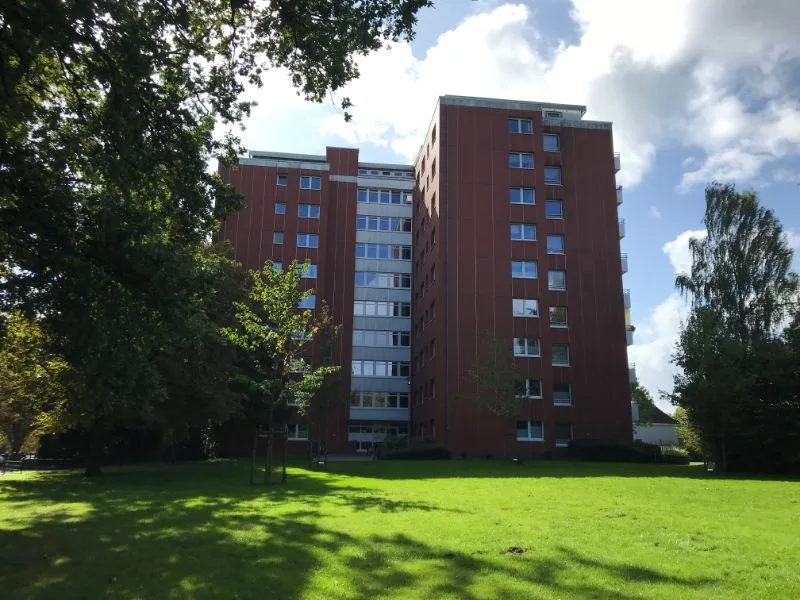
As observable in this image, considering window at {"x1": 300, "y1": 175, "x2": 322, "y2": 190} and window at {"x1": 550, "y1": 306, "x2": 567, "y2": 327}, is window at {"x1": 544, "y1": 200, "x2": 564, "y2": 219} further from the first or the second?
window at {"x1": 300, "y1": 175, "x2": 322, "y2": 190}

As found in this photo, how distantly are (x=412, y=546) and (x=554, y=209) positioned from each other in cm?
4220

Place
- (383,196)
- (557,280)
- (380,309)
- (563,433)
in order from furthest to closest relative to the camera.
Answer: (383,196) < (380,309) < (557,280) < (563,433)

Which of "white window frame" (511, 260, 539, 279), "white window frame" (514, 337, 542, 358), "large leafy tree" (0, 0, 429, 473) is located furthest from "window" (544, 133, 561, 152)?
"large leafy tree" (0, 0, 429, 473)

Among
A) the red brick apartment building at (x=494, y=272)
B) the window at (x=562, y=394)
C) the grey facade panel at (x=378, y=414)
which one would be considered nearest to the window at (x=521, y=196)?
the red brick apartment building at (x=494, y=272)

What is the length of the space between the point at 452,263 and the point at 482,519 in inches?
1384

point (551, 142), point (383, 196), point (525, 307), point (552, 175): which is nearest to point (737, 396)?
point (525, 307)

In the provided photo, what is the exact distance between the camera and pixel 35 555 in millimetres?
8695

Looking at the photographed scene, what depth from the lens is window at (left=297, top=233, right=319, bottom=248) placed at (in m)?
58.4

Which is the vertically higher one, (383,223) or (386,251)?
(383,223)

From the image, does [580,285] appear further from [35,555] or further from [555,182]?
[35,555]

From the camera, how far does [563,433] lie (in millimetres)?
42812

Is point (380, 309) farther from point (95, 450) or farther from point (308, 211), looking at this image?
point (95, 450)

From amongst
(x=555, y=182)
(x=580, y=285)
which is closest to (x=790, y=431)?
(x=580, y=285)

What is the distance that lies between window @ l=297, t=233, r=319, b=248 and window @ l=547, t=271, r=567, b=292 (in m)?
23.4
